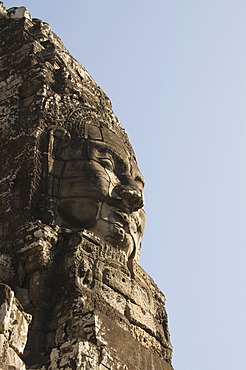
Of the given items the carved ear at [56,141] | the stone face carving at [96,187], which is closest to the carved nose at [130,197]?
the stone face carving at [96,187]


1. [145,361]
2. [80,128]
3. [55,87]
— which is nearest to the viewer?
[145,361]

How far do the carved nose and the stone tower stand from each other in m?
0.01

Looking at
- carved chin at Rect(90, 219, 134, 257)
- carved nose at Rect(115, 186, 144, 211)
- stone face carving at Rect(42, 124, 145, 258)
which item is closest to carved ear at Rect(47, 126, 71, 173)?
stone face carving at Rect(42, 124, 145, 258)

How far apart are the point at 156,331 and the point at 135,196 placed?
4.67ft

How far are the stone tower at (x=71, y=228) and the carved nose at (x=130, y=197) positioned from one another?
0.01m

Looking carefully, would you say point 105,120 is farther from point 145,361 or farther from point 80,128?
point 145,361

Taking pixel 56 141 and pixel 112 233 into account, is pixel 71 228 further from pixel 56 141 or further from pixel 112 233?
pixel 56 141

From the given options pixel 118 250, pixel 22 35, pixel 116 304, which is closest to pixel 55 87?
pixel 22 35

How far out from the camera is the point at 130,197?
8.77 meters

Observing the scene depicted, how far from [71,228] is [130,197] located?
750 millimetres

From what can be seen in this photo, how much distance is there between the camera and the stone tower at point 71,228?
7.41 meters

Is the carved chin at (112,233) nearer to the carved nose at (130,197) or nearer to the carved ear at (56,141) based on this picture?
the carved nose at (130,197)

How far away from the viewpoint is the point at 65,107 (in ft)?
31.7

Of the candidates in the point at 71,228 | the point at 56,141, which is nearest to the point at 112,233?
the point at 71,228
